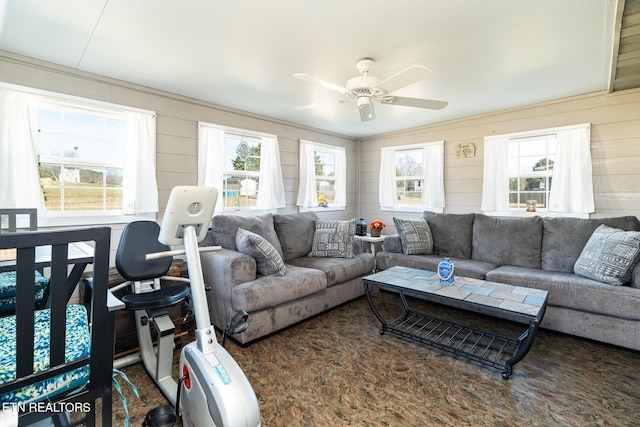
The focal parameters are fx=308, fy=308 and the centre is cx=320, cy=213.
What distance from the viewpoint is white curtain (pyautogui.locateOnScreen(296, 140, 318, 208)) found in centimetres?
474

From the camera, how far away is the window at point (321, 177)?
15.6 feet

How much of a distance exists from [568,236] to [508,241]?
535 mm

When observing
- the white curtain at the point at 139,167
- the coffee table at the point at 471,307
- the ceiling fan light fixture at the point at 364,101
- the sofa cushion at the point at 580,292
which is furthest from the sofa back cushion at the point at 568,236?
the white curtain at the point at 139,167

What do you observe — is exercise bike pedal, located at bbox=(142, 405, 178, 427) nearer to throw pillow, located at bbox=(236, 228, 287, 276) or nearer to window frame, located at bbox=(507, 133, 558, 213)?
throw pillow, located at bbox=(236, 228, 287, 276)

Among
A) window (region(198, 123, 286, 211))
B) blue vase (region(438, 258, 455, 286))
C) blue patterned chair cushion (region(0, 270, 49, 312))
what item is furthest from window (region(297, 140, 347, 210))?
blue patterned chair cushion (region(0, 270, 49, 312))

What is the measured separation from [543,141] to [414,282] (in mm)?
2772

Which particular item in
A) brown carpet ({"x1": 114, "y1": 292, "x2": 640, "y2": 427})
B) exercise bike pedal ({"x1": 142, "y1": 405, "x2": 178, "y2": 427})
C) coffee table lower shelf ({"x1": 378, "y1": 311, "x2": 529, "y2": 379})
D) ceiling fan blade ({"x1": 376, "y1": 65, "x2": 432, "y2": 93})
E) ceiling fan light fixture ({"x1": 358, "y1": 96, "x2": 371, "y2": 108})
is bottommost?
brown carpet ({"x1": 114, "y1": 292, "x2": 640, "y2": 427})

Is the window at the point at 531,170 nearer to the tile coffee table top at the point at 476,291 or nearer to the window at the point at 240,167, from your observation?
the tile coffee table top at the point at 476,291

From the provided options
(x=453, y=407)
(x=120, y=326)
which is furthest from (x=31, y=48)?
(x=453, y=407)

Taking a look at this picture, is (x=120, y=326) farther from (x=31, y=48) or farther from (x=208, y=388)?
(x=31, y=48)

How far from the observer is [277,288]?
8.67ft

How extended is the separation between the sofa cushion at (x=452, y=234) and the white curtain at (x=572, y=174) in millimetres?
979

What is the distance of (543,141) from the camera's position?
3867 millimetres

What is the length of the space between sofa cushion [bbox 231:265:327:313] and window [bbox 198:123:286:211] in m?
1.43
